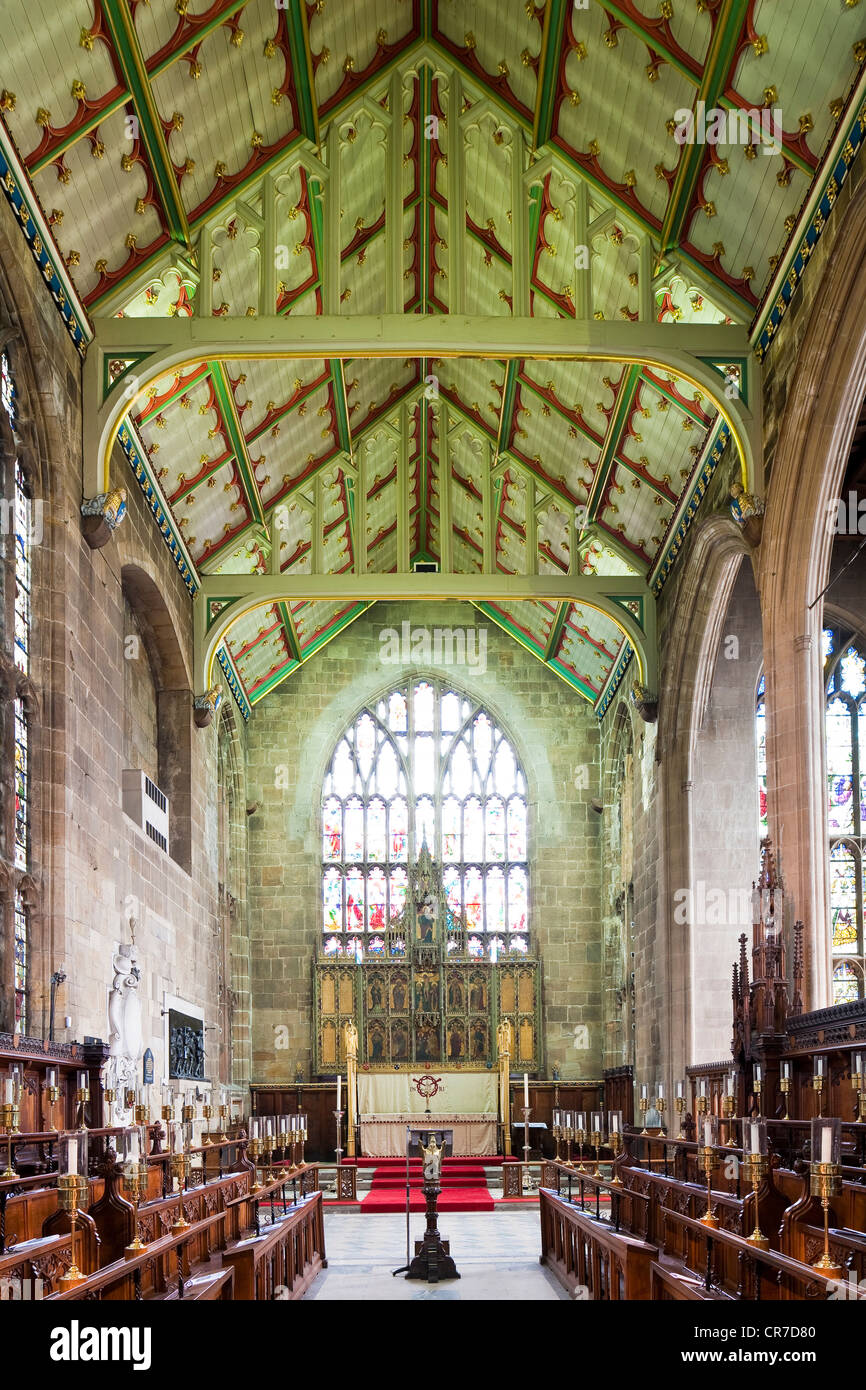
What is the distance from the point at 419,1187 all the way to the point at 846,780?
7730 mm

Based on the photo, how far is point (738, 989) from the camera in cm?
1336

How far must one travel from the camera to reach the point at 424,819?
82.5 feet

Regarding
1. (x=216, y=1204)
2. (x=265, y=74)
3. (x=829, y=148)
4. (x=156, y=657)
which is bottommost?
(x=216, y=1204)

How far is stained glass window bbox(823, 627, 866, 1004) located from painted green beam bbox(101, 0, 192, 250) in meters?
9.82

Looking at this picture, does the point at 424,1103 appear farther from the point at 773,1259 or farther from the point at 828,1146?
the point at 773,1259

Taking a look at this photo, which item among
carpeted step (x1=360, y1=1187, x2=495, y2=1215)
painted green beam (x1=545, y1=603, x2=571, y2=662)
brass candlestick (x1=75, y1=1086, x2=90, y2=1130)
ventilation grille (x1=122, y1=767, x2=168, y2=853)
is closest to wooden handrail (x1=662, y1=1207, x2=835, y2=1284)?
brass candlestick (x1=75, y1=1086, x2=90, y2=1130)

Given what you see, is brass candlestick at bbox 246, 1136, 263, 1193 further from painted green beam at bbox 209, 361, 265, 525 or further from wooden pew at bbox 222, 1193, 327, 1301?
painted green beam at bbox 209, 361, 265, 525

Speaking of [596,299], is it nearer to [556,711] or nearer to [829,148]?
[829,148]

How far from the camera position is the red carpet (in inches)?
702

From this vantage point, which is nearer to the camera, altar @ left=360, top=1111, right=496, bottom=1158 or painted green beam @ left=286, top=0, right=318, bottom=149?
painted green beam @ left=286, top=0, right=318, bottom=149

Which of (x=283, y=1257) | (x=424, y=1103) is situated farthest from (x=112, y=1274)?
(x=424, y=1103)

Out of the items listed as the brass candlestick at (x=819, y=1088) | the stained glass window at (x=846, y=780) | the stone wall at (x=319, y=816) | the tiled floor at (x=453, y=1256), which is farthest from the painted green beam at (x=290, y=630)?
the brass candlestick at (x=819, y=1088)
